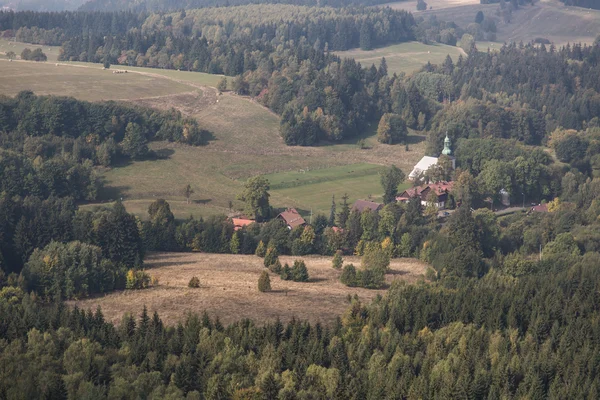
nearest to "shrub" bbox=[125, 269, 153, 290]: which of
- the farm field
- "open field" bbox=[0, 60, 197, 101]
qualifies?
the farm field

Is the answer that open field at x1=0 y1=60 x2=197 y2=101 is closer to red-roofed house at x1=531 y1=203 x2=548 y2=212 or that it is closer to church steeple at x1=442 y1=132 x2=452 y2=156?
church steeple at x1=442 y1=132 x2=452 y2=156

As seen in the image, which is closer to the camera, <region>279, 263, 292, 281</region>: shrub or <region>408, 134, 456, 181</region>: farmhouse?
<region>279, 263, 292, 281</region>: shrub

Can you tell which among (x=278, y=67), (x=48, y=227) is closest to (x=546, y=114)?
(x=278, y=67)

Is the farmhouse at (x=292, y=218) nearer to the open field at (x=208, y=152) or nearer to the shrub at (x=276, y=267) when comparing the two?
the open field at (x=208, y=152)

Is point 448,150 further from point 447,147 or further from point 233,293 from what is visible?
point 233,293

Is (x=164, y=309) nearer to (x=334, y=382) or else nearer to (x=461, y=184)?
(x=334, y=382)

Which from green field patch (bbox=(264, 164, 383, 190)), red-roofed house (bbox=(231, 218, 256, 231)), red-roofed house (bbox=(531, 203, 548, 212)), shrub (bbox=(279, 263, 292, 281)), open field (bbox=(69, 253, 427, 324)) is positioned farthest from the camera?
green field patch (bbox=(264, 164, 383, 190))
